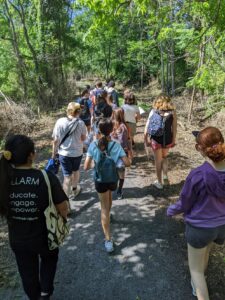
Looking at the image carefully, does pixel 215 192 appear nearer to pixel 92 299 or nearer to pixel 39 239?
pixel 39 239

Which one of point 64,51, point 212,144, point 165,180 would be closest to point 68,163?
point 165,180

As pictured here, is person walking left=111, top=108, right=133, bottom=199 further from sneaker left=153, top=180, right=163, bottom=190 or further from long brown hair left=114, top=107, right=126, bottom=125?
sneaker left=153, top=180, right=163, bottom=190

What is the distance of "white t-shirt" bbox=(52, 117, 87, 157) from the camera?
17.4 feet

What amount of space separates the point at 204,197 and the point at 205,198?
1cm

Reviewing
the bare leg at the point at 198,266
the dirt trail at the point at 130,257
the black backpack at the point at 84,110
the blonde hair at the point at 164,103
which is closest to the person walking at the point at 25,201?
the dirt trail at the point at 130,257

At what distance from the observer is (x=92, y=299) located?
3570 mm

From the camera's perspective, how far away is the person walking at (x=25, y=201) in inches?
108

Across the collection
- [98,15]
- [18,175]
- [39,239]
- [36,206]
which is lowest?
[39,239]

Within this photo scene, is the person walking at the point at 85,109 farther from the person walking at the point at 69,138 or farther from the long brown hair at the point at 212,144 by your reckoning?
the long brown hair at the point at 212,144

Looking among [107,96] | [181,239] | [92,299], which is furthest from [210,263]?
[107,96]

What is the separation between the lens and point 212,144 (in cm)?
284

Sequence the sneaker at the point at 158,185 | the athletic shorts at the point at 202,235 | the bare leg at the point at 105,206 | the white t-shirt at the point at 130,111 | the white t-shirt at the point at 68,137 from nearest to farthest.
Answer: the athletic shorts at the point at 202,235 → the bare leg at the point at 105,206 → the white t-shirt at the point at 68,137 → the sneaker at the point at 158,185 → the white t-shirt at the point at 130,111

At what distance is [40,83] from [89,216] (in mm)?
14838

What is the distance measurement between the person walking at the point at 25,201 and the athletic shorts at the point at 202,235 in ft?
4.10
